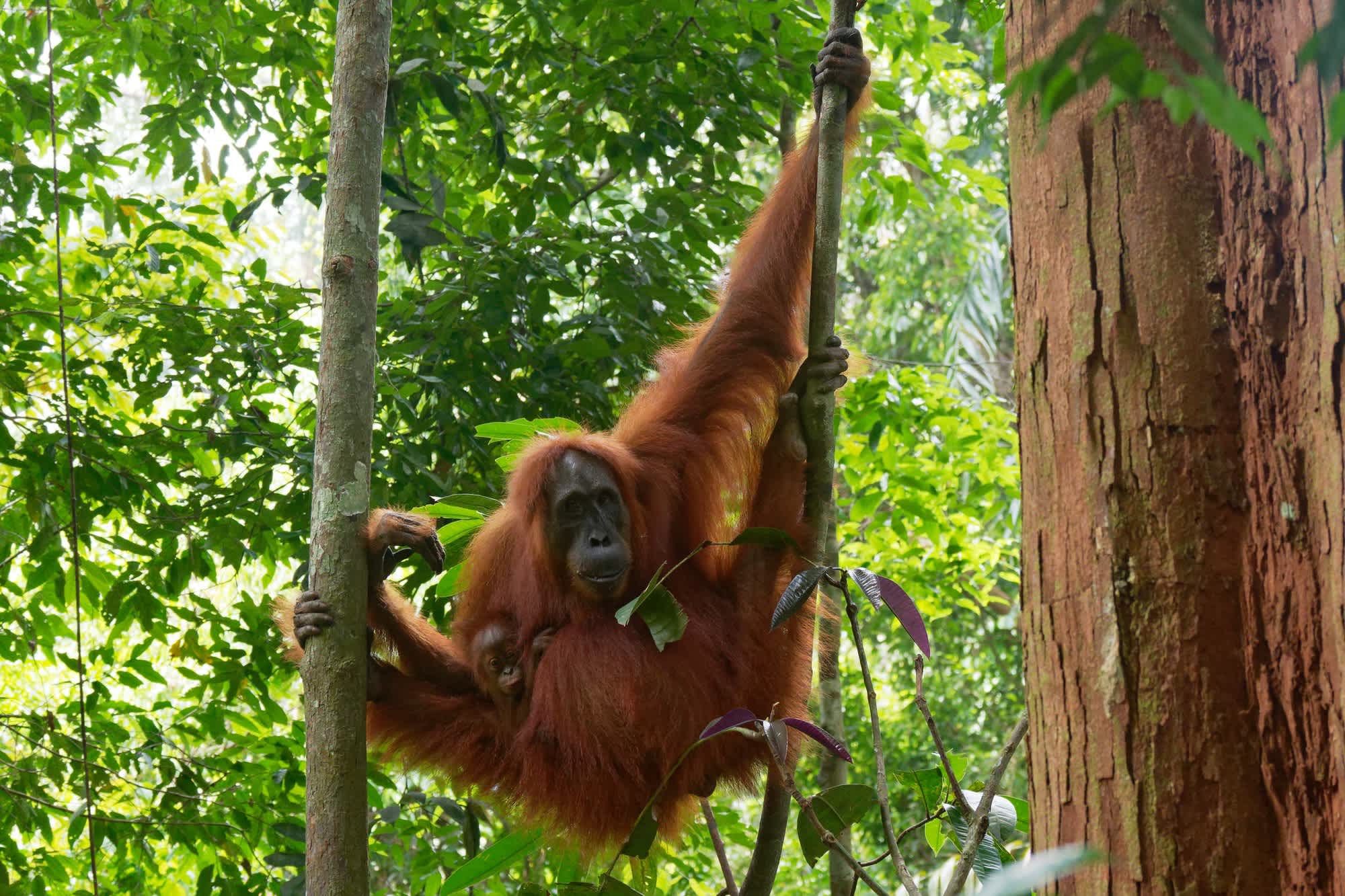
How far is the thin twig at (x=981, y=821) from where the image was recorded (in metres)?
1.88

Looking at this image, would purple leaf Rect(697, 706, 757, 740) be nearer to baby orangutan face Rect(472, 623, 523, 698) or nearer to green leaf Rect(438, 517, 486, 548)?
baby orangutan face Rect(472, 623, 523, 698)

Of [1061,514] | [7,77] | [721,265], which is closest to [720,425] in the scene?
[721,265]

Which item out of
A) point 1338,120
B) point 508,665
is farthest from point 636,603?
point 1338,120

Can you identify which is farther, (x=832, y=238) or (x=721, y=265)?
(x=721, y=265)

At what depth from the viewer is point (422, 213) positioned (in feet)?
13.7

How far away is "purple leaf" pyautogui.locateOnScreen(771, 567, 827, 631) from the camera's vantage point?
2.30 m

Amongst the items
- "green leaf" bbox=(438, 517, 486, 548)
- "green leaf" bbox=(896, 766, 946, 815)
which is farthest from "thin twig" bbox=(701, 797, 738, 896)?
"green leaf" bbox=(438, 517, 486, 548)

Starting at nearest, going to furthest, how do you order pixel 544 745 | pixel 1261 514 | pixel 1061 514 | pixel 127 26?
pixel 1261 514 → pixel 1061 514 → pixel 544 745 → pixel 127 26

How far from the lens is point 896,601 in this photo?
7.11 ft

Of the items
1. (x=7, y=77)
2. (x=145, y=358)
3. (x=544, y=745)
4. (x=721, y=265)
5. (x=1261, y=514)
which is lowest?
(x=544, y=745)

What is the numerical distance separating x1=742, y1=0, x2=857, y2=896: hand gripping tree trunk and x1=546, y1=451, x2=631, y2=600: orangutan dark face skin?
596 mm

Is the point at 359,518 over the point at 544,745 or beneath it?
over

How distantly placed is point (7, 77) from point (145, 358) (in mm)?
1280

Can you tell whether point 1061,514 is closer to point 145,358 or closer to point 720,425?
point 720,425
